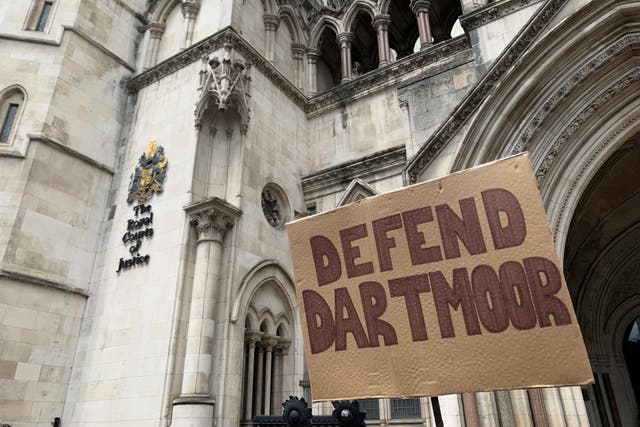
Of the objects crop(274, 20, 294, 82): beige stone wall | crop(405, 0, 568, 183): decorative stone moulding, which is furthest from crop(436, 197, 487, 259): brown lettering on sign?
crop(274, 20, 294, 82): beige stone wall

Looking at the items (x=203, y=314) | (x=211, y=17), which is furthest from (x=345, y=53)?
(x=203, y=314)

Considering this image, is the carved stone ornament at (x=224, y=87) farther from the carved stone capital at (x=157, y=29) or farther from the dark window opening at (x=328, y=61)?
the dark window opening at (x=328, y=61)

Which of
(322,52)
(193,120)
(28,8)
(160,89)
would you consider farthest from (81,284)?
(322,52)

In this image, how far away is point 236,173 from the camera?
41.0 feet

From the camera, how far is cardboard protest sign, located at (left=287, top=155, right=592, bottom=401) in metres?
3.18

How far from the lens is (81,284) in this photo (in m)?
12.7

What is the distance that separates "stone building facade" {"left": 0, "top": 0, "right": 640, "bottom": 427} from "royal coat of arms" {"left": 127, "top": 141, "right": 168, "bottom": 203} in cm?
19

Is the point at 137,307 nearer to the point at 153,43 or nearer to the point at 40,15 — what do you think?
the point at 153,43

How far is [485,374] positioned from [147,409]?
904 cm

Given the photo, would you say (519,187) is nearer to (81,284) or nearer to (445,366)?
(445,366)

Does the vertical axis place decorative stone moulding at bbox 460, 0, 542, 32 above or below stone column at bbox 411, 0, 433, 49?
below

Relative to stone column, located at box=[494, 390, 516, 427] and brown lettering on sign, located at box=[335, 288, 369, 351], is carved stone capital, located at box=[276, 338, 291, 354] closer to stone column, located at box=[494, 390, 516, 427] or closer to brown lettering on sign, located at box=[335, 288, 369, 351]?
stone column, located at box=[494, 390, 516, 427]

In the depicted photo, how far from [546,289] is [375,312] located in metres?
1.32

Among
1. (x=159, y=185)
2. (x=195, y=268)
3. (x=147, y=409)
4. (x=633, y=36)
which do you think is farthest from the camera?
(x=159, y=185)
